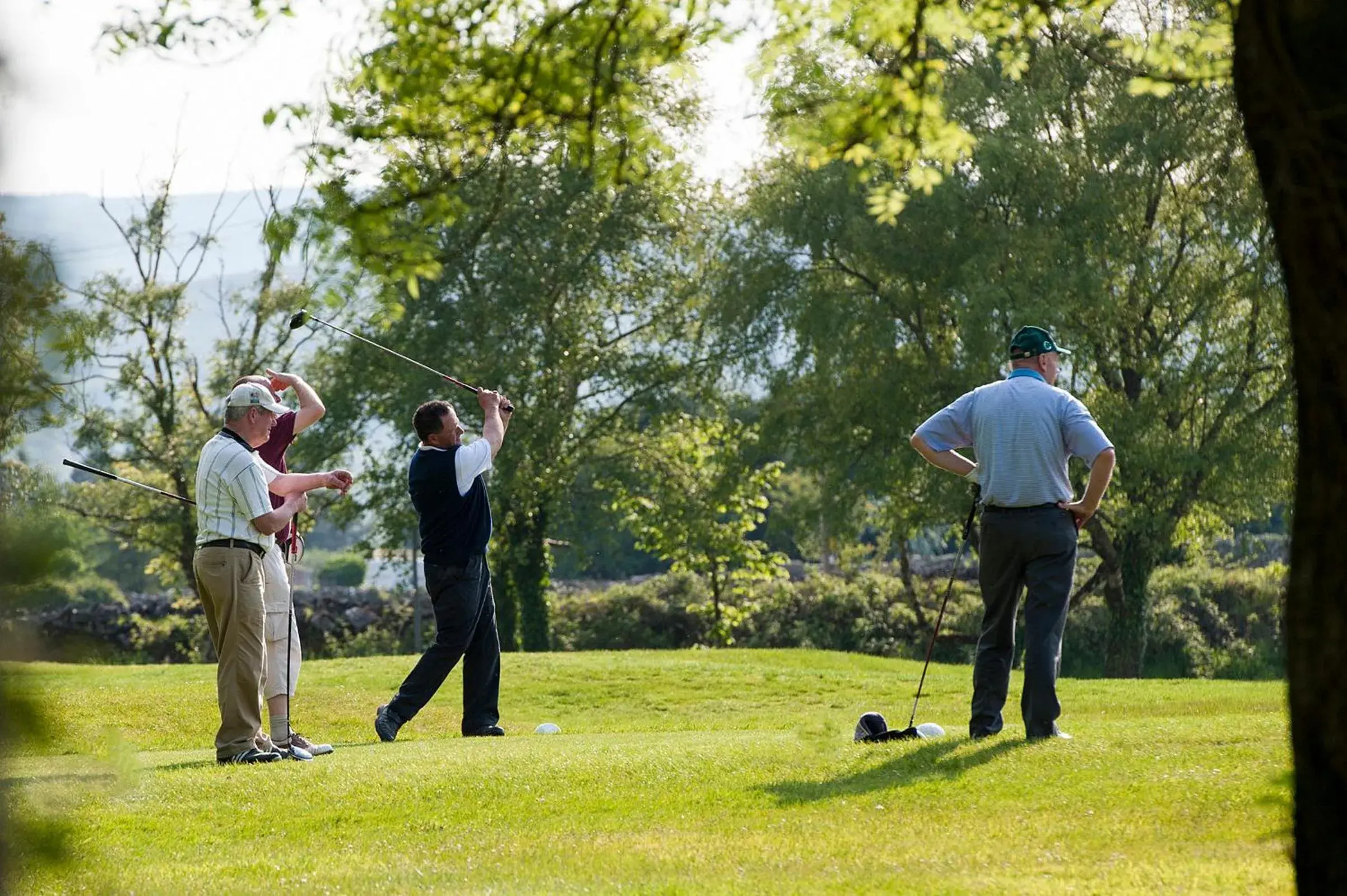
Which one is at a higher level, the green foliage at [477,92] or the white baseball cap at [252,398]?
the green foliage at [477,92]

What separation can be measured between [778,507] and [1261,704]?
56.3ft

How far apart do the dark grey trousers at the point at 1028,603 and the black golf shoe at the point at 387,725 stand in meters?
4.58

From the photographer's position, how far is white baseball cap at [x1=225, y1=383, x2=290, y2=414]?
9914 millimetres

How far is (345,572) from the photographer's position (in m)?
67.2

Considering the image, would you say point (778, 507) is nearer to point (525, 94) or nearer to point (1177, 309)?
point (1177, 309)

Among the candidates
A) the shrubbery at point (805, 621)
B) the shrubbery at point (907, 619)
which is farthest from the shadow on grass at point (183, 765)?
the shrubbery at point (907, 619)

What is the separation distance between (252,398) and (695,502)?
2747 centimetres

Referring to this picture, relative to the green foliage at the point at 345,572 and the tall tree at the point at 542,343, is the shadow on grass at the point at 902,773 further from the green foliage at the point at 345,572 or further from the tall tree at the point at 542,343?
the green foliage at the point at 345,572

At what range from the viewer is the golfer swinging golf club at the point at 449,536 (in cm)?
1159

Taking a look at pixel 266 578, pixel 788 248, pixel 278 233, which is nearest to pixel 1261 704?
pixel 266 578

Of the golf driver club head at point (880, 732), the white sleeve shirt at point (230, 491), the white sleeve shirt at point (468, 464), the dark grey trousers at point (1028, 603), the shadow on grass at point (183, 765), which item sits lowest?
the shadow on grass at point (183, 765)

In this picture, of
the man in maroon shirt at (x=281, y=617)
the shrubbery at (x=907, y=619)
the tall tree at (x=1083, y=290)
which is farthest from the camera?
the shrubbery at (x=907, y=619)

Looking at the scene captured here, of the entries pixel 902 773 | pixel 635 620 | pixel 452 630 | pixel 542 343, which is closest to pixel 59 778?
pixel 902 773

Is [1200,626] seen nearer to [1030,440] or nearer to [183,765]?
[1030,440]
